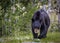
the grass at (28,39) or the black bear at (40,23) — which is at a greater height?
the black bear at (40,23)

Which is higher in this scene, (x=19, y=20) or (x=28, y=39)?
(x=19, y=20)

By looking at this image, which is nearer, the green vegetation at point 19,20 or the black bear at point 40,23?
the black bear at point 40,23

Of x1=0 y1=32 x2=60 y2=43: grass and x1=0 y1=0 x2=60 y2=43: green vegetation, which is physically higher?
x1=0 y1=0 x2=60 y2=43: green vegetation

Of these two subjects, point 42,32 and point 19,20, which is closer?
point 42,32

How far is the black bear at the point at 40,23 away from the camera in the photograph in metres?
2.79

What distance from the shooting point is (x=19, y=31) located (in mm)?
2955

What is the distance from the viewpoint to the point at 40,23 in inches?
110

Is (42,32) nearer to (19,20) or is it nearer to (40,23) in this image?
(40,23)

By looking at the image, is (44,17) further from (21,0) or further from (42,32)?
(21,0)

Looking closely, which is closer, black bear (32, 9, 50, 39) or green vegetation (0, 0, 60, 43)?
black bear (32, 9, 50, 39)

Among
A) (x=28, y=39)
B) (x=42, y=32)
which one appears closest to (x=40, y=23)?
(x=42, y=32)

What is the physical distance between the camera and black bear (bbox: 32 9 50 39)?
2.79 metres

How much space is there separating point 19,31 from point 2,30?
8.6 inches

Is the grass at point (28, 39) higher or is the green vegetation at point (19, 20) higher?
the green vegetation at point (19, 20)
